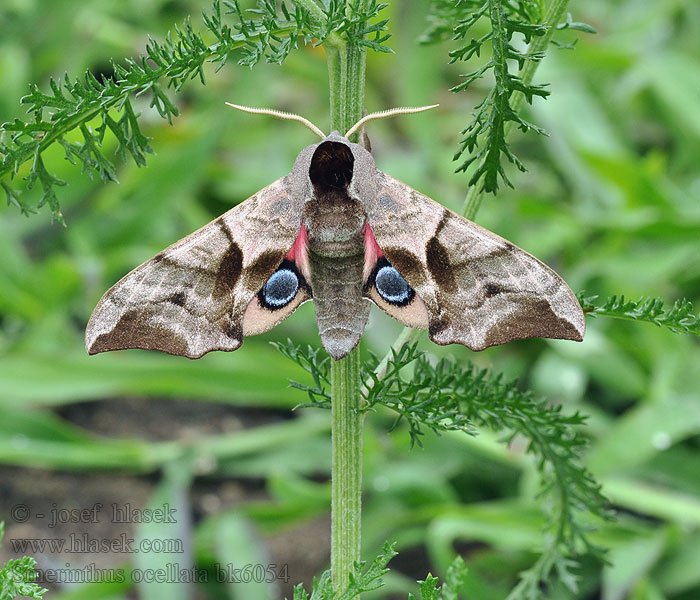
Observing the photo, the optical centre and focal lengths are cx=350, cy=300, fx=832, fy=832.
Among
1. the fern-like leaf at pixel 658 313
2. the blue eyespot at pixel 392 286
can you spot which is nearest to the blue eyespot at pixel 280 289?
the blue eyespot at pixel 392 286

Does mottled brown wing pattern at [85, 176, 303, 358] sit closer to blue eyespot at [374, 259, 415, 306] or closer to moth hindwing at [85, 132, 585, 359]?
moth hindwing at [85, 132, 585, 359]

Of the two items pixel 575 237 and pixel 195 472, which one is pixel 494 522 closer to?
pixel 195 472

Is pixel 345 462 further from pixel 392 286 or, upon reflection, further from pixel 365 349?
pixel 365 349

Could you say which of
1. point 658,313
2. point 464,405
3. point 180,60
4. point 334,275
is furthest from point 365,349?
point 180,60

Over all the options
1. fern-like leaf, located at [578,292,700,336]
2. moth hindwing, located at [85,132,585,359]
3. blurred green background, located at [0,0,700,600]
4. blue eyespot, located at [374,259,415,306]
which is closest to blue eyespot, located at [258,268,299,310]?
moth hindwing, located at [85,132,585,359]

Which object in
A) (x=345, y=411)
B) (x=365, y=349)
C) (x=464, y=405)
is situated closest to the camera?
(x=345, y=411)

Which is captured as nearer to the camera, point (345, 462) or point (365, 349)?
point (345, 462)

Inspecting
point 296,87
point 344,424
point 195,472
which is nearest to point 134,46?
point 296,87
